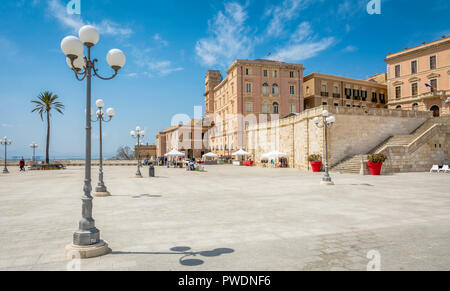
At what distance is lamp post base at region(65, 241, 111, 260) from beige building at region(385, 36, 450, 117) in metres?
43.0

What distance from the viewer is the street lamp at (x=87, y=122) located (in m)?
4.28

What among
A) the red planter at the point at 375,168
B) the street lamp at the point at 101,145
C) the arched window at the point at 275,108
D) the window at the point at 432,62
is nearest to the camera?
the street lamp at the point at 101,145

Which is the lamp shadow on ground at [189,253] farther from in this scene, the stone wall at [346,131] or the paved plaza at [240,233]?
the stone wall at [346,131]

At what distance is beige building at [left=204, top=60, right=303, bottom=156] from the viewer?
4491 cm

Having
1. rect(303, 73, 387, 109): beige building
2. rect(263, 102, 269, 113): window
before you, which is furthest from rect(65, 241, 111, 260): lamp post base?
rect(303, 73, 387, 109): beige building

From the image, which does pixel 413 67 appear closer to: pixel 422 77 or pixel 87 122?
pixel 422 77

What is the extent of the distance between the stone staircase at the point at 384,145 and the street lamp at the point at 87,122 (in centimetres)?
1876

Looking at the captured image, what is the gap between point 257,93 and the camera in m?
45.7

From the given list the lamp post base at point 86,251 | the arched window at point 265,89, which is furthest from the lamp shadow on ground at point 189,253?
the arched window at point 265,89

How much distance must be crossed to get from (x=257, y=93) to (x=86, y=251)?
4334 cm

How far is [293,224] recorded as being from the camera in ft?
20.0
